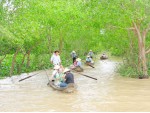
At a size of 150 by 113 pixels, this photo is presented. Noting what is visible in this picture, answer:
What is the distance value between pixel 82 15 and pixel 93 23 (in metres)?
1.18

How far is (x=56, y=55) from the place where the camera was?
801 inches

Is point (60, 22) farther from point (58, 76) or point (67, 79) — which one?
point (67, 79)

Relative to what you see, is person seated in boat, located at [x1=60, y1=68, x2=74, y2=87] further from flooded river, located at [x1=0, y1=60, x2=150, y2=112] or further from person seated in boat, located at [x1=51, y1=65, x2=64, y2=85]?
person seated in boat, located at [x1=51, y1=65, x2=64, y2=85]

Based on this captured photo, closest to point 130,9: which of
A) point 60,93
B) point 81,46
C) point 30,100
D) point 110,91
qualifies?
point 110,91

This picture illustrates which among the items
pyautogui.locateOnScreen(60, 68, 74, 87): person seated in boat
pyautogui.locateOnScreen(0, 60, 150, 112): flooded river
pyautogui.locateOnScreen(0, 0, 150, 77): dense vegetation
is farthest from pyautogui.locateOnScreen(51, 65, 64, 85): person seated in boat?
pyautogui.locateOnScreen(0, 0, 150, 77): dense vegetation

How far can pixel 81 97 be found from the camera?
14438mm

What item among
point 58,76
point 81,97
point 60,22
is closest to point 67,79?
point 81,97

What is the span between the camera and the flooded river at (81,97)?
40.6 feet

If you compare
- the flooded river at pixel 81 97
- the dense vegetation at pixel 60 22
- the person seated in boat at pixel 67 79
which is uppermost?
the dense vegetation at pixel 60 22

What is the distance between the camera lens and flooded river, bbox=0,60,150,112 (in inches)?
487

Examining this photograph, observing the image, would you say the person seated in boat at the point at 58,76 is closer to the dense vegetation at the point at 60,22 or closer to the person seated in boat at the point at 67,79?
the person seated in boat at the point at 67,79

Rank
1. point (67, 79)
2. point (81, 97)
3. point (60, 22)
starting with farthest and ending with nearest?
point (60, 22) → point (67, 79) → point (81, 97)

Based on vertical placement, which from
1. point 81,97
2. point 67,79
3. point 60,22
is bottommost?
point 81,97

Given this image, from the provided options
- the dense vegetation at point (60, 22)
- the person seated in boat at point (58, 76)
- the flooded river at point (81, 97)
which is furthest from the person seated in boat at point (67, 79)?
the dense vegetation at point (60, 22)
